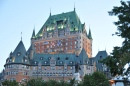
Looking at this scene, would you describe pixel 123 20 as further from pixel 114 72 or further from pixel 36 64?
pixel 36 64

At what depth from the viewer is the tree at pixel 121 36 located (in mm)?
27209

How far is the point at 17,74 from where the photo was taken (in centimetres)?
10925

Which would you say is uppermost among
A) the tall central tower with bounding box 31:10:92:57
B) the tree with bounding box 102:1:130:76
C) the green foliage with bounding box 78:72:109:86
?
the tall central tower with bounding box 31:10:92:57

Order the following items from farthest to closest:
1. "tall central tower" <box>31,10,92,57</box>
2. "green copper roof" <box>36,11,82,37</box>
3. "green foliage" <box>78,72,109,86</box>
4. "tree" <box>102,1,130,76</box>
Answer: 1. "green copper roof" <box>36,11,82,37</box>
2. "tall central tower" <box>31,10,92,57</box>
3. "green foliage" <box>78,72,109,86</box>
4. "tree" <box>102,1,130,76</box>

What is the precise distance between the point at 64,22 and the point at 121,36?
4706 inches

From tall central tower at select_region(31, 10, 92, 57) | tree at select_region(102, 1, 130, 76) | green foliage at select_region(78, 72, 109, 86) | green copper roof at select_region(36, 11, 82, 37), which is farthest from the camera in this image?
green copper roof at select_region(36, 11, 82, 37)

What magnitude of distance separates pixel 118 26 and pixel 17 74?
84721mm

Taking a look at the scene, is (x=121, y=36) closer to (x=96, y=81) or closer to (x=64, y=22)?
(x=96, y=81)

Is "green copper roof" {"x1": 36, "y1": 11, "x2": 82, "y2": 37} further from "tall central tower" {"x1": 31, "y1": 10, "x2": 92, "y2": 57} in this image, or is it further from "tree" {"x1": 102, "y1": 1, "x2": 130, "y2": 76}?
"tree" {"x1": 102, "y1": 1, "x2": 130, "y2": 76}

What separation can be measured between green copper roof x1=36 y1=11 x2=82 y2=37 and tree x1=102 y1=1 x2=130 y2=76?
370 feet

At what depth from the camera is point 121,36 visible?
28.8 meters

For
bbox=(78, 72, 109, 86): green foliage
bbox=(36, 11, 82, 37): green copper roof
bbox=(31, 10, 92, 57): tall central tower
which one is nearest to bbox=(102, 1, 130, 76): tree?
bbox=(78, 72, 109, 86): green foliage

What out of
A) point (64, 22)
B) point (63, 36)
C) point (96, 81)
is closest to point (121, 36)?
point (96, 81)

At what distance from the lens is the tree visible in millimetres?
27209
